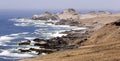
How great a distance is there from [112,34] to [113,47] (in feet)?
34.8

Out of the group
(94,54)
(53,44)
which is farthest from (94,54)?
(53,44)

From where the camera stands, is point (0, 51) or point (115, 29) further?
point (0, 51)

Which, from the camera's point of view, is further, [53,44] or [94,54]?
[53,44]

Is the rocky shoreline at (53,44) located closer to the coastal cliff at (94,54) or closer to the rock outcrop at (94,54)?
the coastal cliff at (94,54)

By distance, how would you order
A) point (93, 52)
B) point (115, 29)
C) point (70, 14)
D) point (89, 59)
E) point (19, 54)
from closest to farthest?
point (89, 59)
point (93, 52)
point (115, 29)
point (19, 54)
point (70, 14)

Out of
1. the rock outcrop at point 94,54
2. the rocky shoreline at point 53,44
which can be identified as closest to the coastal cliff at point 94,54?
the rock outcrop at point 94,54

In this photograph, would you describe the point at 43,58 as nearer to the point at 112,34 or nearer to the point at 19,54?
the point at 112,34

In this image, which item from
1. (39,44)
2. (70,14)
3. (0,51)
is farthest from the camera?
(70,14)

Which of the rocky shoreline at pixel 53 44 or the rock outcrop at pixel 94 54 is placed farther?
the rocky shoreline at pixel 53 44

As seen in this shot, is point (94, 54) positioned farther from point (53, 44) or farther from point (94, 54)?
point (53, 44)

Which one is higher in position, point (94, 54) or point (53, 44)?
point (94, 54)

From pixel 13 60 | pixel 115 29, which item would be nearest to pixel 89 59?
pixel 115 29

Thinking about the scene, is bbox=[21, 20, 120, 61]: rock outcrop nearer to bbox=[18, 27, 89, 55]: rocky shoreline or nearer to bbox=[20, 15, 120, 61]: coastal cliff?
bbox=[20, 15, 120, 61]: coastal cliff

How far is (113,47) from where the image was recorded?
4841 cm
